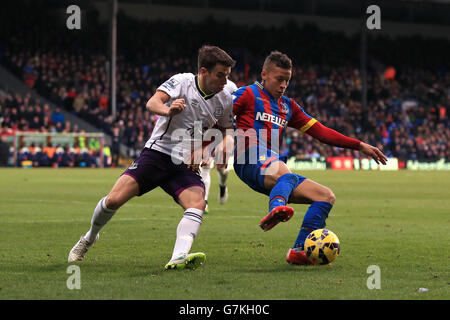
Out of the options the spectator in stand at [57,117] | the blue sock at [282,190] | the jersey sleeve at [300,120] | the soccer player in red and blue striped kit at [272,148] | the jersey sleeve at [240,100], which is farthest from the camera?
the spectator in stand at [57,117]

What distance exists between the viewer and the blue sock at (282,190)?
6.68 meters

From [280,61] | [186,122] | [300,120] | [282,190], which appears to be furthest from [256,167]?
[280,61]

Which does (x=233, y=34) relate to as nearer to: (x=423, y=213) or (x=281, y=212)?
(x=423, y=213)

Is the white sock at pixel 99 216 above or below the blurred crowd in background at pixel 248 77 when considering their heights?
below

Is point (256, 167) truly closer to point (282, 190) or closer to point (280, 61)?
point (282, 190)

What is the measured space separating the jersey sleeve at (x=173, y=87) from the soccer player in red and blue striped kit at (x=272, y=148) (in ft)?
2.34

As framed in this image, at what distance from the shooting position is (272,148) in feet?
24.8

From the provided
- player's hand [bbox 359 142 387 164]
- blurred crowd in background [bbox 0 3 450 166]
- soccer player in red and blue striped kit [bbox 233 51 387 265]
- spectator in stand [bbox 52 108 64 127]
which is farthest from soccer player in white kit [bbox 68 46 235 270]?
spectator in stand [bbox 52 108 64 127]

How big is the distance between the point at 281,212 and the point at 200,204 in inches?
37.9

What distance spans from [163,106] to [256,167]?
1.26 metres

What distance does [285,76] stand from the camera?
7.40m

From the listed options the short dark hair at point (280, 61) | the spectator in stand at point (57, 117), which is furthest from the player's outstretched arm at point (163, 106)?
the spectator in stand at point (57, 117)

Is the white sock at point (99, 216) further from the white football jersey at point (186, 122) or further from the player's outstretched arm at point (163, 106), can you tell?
the player's outstretched arm at point (163, 106)
